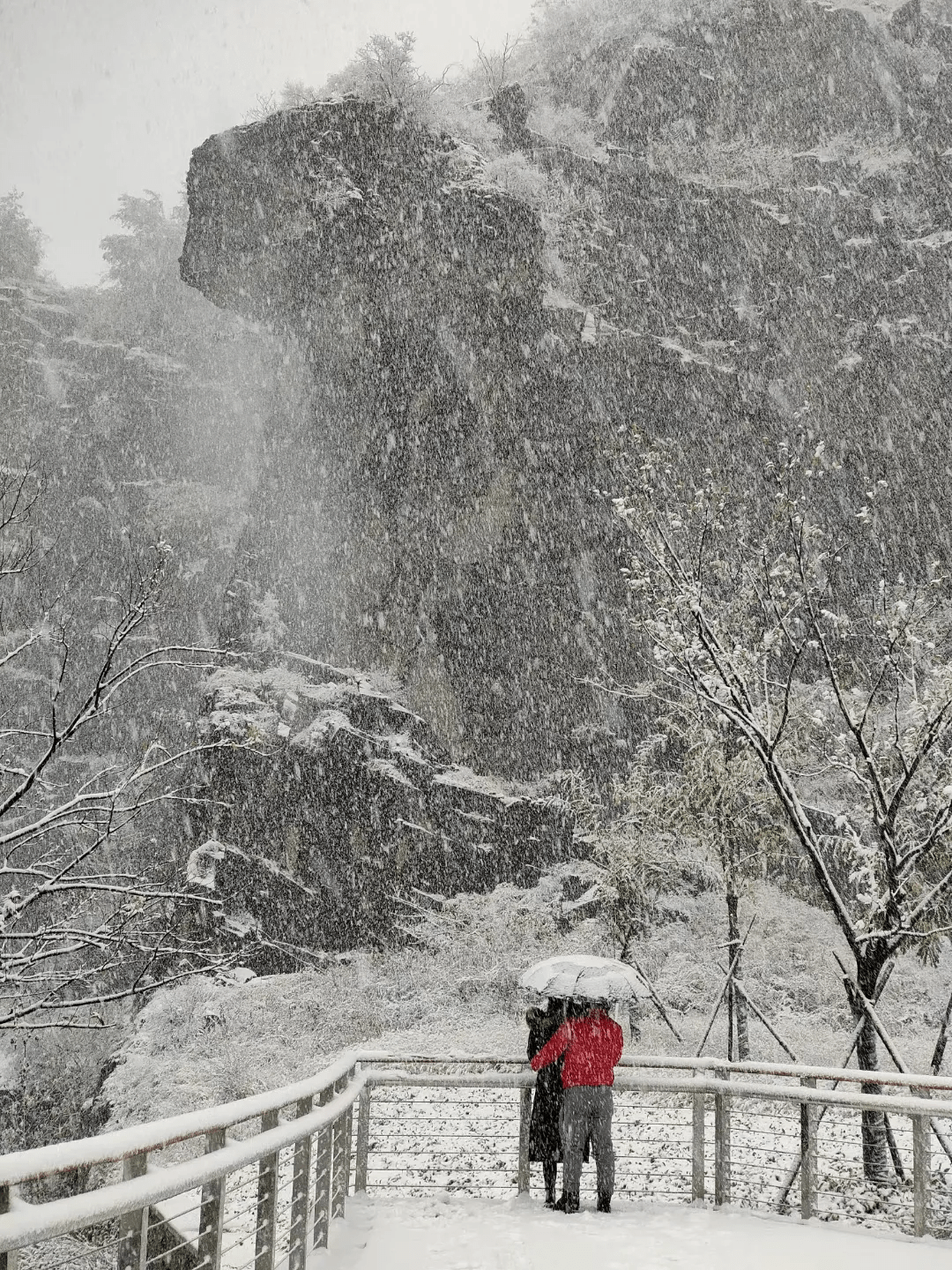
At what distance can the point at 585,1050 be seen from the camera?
6.60m

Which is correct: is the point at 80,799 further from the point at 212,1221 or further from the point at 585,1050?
the point at 585,1050

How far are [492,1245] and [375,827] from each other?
55.9 feet

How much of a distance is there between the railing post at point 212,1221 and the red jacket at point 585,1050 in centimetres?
364

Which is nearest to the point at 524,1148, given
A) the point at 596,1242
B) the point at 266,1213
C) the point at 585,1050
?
the point at 585,1050

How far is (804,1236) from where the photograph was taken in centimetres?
600

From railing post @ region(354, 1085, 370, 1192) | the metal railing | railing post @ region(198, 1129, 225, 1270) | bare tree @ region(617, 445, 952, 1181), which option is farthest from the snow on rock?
railing post @ region(198, 1129, 225, 1270)

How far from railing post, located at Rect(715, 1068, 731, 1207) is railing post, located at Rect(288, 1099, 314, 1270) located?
326 cm

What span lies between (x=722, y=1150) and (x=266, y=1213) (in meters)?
4.06

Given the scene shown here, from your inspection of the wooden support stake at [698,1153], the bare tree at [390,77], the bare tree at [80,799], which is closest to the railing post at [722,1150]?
the wooden support stake at [698,1153]

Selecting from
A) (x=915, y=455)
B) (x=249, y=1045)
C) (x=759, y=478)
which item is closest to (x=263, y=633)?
(x=249, y=1045)

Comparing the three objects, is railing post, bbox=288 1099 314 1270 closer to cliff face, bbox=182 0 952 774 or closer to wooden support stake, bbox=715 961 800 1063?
wooden support stake, bbox=715 961 800 1063

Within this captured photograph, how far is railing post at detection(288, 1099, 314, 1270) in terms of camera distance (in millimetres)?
4598

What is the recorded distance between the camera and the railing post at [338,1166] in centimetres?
618

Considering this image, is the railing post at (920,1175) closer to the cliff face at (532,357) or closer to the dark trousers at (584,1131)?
the dark trousers at (584,1131)
